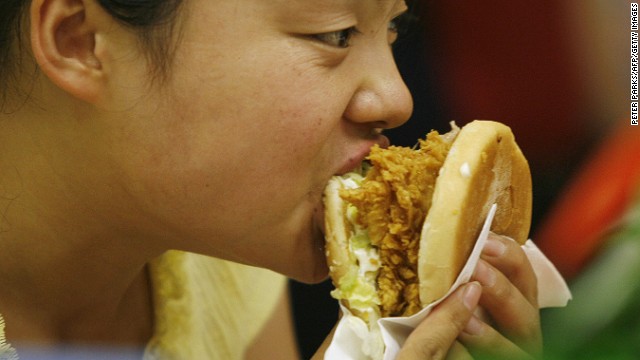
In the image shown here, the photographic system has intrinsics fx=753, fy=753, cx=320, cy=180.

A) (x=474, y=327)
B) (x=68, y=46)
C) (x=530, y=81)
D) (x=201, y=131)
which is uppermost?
(x=68, y=46)

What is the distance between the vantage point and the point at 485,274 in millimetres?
1069

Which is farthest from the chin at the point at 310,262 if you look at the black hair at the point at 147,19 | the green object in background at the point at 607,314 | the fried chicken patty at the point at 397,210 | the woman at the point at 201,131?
the green object in background at the point at 607,314

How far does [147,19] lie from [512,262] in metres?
0.63

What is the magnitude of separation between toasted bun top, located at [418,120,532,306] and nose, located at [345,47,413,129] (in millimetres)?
104

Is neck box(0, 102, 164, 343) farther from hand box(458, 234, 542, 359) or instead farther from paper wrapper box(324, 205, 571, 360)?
hand box(458, 234, 542, 359)

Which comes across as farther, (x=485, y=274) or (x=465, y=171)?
(x=485, y=274)

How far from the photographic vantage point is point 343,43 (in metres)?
1.02

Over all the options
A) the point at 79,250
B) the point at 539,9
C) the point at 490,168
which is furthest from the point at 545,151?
the point at 79,250

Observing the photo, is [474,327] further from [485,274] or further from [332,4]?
[332,4]

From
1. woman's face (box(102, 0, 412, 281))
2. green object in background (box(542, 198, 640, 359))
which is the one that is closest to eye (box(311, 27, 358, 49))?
woman's face (box(102, 0, 412, 281))

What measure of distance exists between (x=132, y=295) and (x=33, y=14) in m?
0.65

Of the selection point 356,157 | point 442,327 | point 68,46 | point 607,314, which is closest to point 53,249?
point 68,46

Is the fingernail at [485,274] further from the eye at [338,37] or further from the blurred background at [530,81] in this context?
the eye at [338,37]

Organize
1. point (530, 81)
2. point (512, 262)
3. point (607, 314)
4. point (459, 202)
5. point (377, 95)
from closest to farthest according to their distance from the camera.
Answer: point (607, 314) → point (459, 202) → point (377, 95) → point (512, 262) → point (530, 81)
